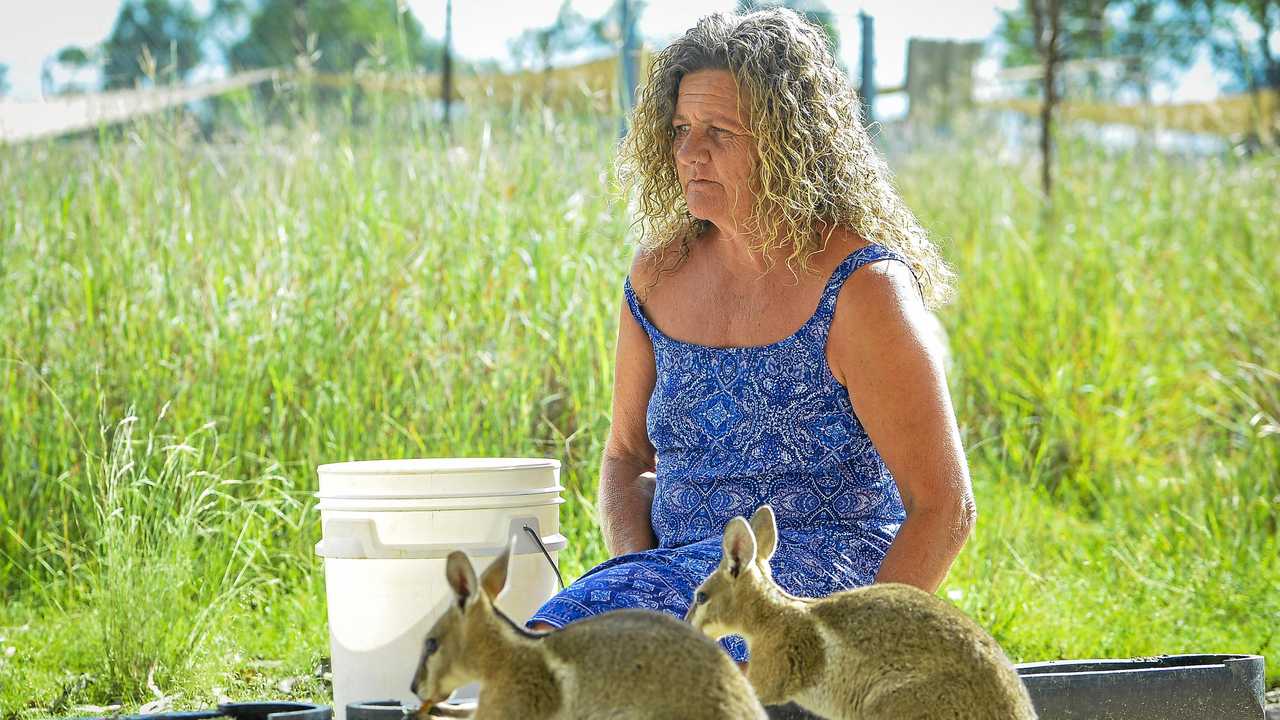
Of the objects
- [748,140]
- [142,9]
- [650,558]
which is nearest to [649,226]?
[748,140]

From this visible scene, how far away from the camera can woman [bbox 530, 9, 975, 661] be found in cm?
239

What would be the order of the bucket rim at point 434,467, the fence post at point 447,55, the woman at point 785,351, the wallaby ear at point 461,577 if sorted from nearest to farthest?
the wallaby ear at point 461,577 → the woman at point 785,351 → the bucket rim at point 434,467 → the fence post at point 447,55

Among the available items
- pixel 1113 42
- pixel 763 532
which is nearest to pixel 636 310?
pixel 763 532

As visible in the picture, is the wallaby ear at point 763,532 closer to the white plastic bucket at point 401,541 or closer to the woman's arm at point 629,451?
the white plastic bucket at point 401,541

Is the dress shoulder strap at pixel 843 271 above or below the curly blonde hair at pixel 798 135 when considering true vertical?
below

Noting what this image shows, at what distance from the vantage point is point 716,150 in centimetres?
268

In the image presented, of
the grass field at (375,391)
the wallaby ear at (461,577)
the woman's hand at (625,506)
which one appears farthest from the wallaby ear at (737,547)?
the grass field at (375,391)

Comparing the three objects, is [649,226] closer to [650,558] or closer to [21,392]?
[650,558]

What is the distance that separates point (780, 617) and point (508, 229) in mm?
3474

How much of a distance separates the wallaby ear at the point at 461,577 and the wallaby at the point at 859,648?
1.11 feet

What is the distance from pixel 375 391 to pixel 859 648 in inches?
130

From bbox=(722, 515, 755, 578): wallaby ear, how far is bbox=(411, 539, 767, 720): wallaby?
0.54ft

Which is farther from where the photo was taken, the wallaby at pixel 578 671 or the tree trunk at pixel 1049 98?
the tree trunk at pixel 1049 98

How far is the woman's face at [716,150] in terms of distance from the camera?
2.66 meters
